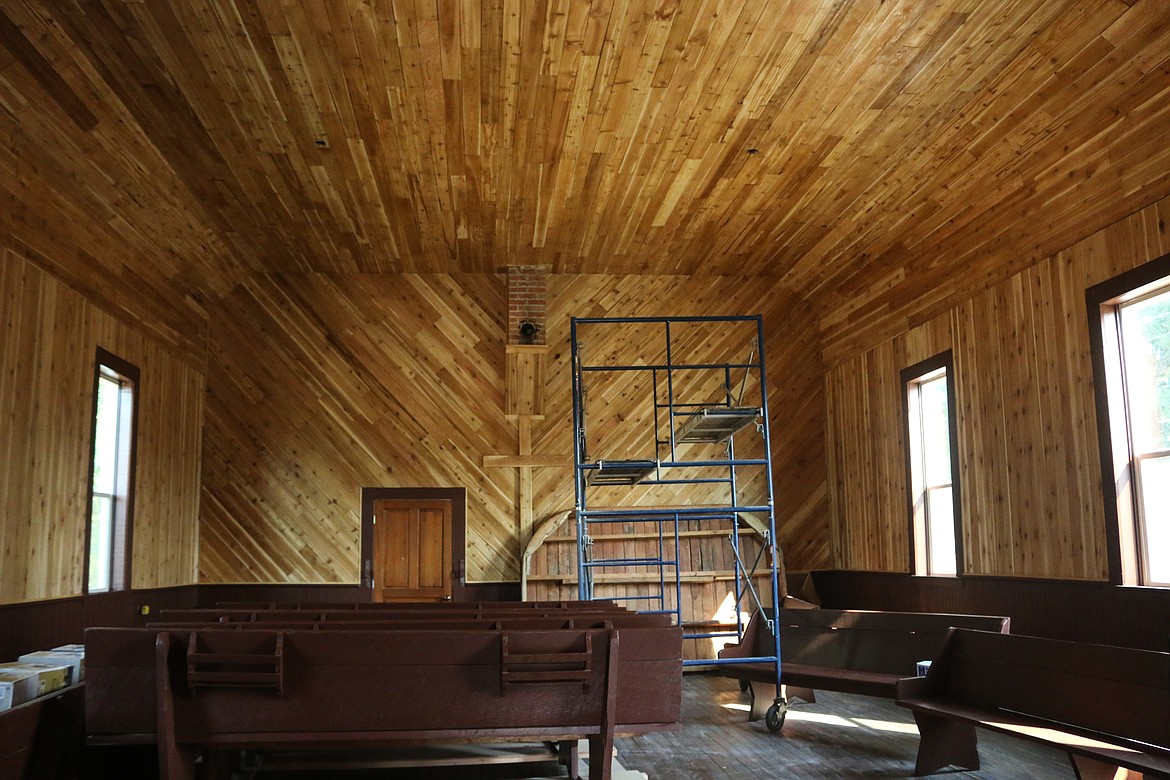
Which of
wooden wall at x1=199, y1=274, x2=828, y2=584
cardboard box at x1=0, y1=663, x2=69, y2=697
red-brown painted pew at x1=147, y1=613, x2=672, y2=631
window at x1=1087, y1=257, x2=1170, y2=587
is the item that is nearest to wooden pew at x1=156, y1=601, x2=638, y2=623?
red-brown painted pew at x1=147, y1=613, x2=672, y2=631

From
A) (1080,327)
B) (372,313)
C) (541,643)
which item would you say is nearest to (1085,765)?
(541,643)

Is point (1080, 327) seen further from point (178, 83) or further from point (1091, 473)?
point (178, 83)

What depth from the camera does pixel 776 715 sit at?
272 inches

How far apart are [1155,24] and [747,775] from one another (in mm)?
4950

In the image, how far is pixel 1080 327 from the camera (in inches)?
277

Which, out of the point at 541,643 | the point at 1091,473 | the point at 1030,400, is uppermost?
the point at 1030,400

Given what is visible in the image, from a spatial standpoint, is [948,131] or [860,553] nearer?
[948,131]

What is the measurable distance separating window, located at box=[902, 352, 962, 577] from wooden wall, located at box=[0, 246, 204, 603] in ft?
24.3

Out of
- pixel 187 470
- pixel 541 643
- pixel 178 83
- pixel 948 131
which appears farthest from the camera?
pixel 187 470

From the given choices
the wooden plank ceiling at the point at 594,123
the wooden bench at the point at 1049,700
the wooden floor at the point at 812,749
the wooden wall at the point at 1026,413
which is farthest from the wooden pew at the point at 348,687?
the wooden wall at the point at 1026,413

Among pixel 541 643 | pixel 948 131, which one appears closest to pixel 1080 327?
pixel 948 131

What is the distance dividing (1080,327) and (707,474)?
16.4 ft

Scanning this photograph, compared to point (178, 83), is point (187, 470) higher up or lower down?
lower down

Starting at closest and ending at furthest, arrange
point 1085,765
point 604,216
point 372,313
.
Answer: point 1085,765 → point 604,216 → point 372,313
